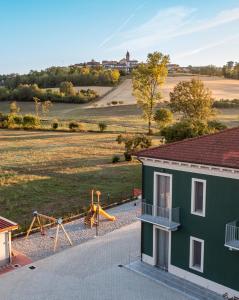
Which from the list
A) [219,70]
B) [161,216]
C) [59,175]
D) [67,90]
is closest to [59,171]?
[59,175]

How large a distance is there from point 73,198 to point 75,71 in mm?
109210

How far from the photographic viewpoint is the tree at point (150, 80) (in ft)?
189

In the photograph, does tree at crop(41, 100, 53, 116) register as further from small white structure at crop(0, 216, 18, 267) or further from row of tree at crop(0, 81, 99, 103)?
small white structure at crop(0, 216, 18, 267)

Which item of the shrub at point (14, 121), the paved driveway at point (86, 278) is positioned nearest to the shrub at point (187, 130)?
the paved driveway at point (86, 278)

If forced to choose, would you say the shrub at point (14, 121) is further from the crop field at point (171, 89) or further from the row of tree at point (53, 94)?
the row of tree at point (53, 94)

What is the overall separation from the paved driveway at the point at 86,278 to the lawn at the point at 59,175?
5.15 meters

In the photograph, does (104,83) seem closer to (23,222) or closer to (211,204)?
(23,222)

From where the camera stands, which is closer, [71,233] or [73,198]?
[71,233]

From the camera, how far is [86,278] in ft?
51.5

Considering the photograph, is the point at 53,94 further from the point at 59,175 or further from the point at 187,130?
the point at 187,130

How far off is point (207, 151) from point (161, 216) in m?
3.20

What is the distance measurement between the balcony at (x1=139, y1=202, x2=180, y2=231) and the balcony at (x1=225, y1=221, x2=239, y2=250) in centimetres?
213

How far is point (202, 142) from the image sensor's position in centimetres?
1538

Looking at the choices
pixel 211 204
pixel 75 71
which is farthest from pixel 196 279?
pixel 75 71
